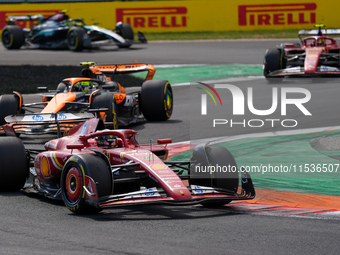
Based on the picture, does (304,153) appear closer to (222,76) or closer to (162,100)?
(162,100)

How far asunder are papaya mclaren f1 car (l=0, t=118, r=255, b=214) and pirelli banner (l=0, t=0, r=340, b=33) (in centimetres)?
2692

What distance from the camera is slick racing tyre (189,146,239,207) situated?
9.34 meters

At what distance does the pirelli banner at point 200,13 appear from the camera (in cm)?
3591

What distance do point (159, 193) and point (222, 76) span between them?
1504cm

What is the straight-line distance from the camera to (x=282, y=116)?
16.7 m

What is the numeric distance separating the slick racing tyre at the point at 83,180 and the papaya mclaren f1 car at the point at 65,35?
2278 centimetres

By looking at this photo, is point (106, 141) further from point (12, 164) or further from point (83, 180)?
point (83, 180)

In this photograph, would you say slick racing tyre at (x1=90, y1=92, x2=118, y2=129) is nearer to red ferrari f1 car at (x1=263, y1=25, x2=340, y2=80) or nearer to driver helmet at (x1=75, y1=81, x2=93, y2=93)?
driver helmet at (x1=75, y1=81, x2=93, y2=93)

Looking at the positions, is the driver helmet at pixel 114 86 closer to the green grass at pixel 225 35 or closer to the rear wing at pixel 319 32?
the rear wing at pixel 319 32

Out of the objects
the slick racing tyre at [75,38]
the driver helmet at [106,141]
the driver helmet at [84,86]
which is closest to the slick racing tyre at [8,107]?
the driver helmet at [84,86]

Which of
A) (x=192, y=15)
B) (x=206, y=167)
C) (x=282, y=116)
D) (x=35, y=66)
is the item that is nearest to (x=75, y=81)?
(x=282, y=116)

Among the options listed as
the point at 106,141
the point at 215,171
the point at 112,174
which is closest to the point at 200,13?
the point at 106,141

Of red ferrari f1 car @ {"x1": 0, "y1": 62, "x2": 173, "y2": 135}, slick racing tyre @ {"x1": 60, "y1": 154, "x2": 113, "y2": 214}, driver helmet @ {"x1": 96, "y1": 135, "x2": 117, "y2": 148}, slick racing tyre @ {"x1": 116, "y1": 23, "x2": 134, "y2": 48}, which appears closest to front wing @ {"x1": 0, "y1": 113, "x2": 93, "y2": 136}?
red ferrari f1 car @ {"x1": 0, "y1": 62, "x2": 173, "y2": 135}

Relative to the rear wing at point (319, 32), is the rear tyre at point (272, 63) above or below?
below
